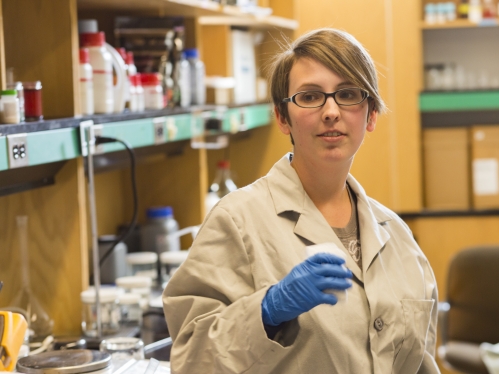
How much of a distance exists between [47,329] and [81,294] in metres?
0.14

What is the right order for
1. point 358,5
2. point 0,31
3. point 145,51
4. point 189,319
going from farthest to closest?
1. point 358,5
2. point 145,51
3. point 0,31
4. point 189,319

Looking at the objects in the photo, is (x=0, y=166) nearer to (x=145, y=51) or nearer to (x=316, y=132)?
(x=316, y=132)

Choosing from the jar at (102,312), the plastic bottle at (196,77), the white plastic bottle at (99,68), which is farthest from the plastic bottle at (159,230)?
the white plastic bottle at (99,68)

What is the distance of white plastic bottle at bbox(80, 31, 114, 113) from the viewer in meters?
2.22

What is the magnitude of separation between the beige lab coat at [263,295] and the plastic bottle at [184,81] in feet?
4.53

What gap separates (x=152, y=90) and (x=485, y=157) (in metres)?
2.58

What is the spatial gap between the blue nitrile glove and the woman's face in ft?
1.01

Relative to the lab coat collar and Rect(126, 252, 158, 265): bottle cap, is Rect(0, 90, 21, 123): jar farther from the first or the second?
Rect(126, 252, 158, 265): bottle cap

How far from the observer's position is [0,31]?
5.52ft

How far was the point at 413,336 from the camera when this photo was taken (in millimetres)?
1578

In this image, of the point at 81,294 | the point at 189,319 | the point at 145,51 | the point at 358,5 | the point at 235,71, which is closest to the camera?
the point at 189,319

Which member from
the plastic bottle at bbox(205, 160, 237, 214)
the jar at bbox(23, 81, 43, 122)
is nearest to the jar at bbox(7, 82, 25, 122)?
the jar at bbox(23, 81, 43, 122)

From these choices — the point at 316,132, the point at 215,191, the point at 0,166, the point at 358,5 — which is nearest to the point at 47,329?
the point at 0,166

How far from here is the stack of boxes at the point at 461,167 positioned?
449cm
